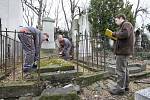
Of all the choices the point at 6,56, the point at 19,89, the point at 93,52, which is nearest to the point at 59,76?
the point at 19,89

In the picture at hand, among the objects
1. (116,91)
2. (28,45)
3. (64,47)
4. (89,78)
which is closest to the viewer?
(116,91)

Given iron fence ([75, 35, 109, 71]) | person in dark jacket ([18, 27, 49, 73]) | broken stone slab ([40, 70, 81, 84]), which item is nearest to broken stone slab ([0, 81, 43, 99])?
broken stone slab ([40, 70, 81, 84])

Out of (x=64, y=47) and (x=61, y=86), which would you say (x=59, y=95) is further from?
A: (x=64, y=47)

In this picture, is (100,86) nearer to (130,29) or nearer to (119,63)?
(119,63)

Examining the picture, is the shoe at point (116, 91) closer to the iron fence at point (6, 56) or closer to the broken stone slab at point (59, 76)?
the broken stone slab at point (59, 76)

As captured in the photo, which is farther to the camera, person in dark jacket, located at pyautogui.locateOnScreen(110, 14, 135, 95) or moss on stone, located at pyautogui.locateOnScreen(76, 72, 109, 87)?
moss on stone, located at pyautogui.locateOnScreen(76, 72, 109, 87)

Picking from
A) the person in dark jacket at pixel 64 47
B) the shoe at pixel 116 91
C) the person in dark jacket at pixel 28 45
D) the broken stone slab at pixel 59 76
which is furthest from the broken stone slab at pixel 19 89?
the person in dark jacket at pixel 64 47

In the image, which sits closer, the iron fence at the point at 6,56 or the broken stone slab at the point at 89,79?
the broken stone slab at the point at 89,79

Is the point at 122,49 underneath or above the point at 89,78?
above

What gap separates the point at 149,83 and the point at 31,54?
3.03 meters

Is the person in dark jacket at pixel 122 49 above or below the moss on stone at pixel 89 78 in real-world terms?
above

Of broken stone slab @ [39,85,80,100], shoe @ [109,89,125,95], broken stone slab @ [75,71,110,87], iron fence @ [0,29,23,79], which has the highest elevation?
iron fence @ [0,29,23,79]

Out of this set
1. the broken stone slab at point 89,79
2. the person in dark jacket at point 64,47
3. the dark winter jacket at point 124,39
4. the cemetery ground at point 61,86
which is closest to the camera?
the cemetery ground at point 61,86

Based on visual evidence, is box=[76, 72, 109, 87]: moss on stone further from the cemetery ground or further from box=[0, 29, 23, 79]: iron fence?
box=[0, 29, 23, 79]: iron fence
